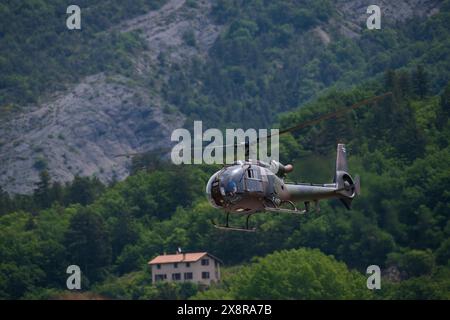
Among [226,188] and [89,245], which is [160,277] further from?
[226,188]

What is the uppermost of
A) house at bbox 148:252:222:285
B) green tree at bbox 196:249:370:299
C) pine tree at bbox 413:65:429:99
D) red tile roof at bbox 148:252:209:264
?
pine tree at bbox 413:65:429:99

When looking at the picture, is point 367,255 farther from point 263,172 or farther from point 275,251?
point 263,172

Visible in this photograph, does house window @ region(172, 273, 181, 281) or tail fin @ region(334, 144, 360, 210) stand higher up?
tail fin @ region(334, 144, 360, 210)

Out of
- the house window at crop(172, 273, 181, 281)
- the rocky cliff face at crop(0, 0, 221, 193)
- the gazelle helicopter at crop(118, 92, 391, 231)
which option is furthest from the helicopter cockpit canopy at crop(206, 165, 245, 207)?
the rocky cliff face at crop(0, 0, 221, 193)

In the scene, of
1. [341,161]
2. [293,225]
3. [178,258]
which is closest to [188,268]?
[178,258]

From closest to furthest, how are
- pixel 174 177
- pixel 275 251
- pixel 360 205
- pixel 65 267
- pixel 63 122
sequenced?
pixel 360 205, pixel 275 251, pixel 65 267, pixel 174 177, pixel 63 122

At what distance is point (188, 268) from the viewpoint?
122 m

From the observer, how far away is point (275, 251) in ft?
387

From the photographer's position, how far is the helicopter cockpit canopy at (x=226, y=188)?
57.8 m

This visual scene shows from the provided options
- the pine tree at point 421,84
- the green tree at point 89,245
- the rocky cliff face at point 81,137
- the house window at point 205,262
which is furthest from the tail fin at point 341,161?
the rocky cliff face at point 81,137

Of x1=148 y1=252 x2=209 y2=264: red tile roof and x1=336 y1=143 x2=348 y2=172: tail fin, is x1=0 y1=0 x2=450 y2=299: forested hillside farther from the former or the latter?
x1=336 y1=143 x2=348 y2=172: tail fin

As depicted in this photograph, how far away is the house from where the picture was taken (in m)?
120

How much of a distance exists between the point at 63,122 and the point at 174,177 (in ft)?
168

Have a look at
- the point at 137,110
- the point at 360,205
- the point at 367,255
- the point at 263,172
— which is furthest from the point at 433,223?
the point at 137,110
